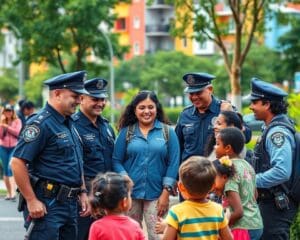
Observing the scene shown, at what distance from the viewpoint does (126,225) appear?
5.98 metres

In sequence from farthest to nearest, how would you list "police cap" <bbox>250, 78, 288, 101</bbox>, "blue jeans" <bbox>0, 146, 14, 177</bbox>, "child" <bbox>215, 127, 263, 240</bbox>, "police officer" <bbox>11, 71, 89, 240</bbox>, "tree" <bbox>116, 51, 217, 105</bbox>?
"tree" <bbox>116, 51, 217, 105</bbox> → "blue jeans" <bbox>0, 146, 14, 177</bbox> → "police cap" <bbox>250, 78, 288, 101</bbox> → "police officer" <bbox>11, 71, 89, 240</bbox> → "child" <bbox>215, 127, 263, 240</bbox>

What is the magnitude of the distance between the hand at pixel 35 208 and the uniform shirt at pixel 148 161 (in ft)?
4.86

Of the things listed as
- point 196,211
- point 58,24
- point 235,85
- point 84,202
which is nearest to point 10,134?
point 84,202

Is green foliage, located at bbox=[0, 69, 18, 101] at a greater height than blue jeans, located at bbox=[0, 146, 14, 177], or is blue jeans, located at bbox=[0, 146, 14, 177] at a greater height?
blue jeans, located at bbox=[0, 146, 14, 177]

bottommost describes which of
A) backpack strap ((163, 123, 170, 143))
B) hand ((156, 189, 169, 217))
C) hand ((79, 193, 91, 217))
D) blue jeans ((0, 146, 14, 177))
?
blue jeans ((0, 146, 14, 177))

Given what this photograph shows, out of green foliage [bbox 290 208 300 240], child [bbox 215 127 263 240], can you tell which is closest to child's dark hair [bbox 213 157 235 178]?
child [bbox 215 127 263 240]

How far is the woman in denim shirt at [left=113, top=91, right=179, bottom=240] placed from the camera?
27.1 ft

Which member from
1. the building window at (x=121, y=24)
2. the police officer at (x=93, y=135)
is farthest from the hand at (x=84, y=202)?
the building window at (x=121, y=24)

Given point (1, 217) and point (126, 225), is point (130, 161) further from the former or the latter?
point (1, 217)

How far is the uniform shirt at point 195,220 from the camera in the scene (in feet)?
19.3

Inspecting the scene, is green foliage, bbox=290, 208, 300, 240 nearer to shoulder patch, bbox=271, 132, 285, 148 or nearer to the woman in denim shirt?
the woman in denim shirt

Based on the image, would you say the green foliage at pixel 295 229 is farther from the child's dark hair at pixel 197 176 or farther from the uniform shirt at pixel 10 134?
the uniform shirt at pixel 10 134

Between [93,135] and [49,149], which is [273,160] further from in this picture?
[93,135]

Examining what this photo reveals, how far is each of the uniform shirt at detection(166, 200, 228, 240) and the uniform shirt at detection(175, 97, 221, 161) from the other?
8.37 feet
